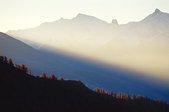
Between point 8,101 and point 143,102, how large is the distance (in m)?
77.3

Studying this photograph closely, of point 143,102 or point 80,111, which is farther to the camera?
point 143,102

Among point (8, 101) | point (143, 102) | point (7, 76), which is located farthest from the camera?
Result: point (143, 102)

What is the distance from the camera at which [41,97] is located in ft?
192

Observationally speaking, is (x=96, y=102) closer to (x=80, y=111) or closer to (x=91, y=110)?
(x=91, y=110)

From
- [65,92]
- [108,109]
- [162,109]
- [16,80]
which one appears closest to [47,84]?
[65,92]

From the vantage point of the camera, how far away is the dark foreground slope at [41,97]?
165 feet

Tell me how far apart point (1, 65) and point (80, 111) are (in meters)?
24.0

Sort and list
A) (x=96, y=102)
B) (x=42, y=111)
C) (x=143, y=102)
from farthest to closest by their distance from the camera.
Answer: (x=143, y=102) → (x=96, y=102) → (x=42, y=111)

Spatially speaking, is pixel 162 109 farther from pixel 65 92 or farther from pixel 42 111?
pixel 42 111

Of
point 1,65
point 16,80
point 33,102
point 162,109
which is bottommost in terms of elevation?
point 162,109

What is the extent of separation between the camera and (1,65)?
6369cm

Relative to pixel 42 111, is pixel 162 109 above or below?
below

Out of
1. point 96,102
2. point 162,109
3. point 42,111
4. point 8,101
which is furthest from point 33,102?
point 162,109

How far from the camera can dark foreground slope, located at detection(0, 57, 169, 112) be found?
50.4m
